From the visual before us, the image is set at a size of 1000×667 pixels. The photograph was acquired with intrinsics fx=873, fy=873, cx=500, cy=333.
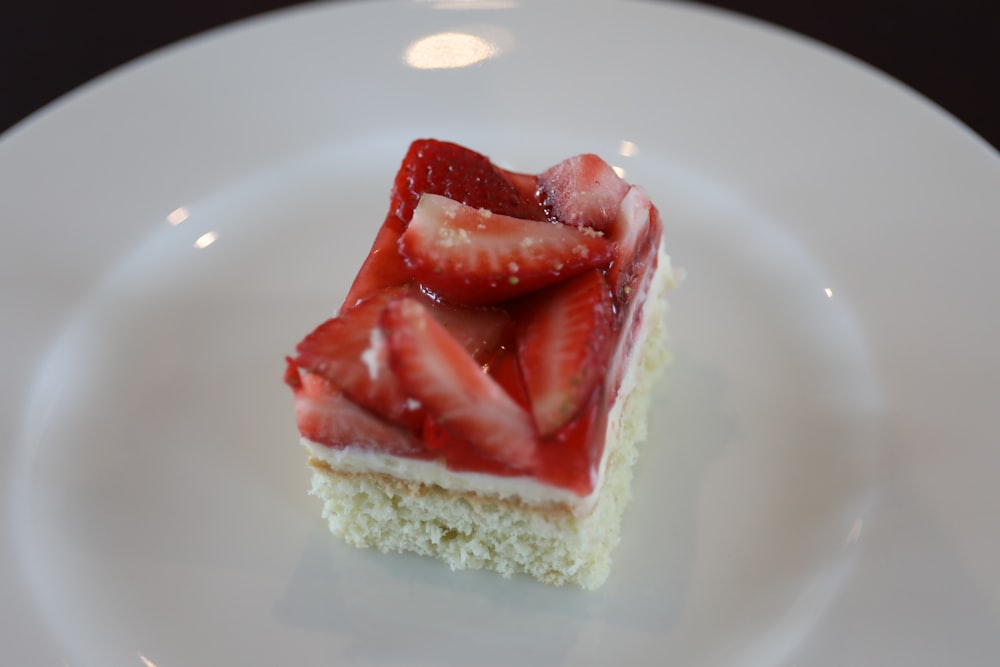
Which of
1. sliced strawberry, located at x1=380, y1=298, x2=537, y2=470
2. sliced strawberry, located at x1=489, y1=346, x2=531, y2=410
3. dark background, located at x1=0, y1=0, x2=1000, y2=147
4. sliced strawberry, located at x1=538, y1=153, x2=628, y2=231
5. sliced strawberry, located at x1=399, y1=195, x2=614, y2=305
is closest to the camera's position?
sliced strawberry, located at x1=380, y1=298, x2=537, y2=470

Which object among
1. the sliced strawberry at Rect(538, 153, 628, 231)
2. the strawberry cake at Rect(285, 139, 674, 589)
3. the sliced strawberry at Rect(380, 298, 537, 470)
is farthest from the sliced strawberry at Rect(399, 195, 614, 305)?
the sliced strawberry at Rect(380, 298, 537, 470)

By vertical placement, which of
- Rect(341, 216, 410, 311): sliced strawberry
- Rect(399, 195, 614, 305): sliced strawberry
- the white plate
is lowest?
the white plate

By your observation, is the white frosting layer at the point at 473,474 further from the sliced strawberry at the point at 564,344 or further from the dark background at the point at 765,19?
the dark background at the point at 765,19

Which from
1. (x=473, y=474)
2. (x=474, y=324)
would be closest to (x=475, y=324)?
(x=474, y=324)

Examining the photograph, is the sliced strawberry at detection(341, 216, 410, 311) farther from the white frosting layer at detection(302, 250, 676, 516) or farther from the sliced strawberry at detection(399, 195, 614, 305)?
the white frosting layer at detection(302, 250, 676, 516)

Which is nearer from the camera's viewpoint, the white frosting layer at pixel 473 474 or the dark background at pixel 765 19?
the white frosting layer at pixel 473 474

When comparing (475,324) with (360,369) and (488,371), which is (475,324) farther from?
(360,369)

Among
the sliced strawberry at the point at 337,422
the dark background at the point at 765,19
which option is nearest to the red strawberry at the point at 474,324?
the sliced strawberry at the point at 337,422
